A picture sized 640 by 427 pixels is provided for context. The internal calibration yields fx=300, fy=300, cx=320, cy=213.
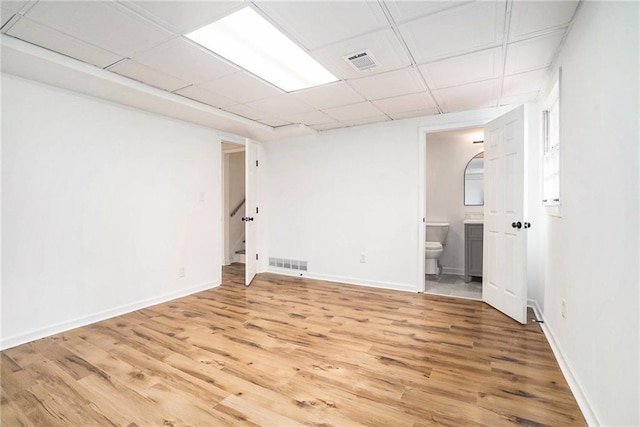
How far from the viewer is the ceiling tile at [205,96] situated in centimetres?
303

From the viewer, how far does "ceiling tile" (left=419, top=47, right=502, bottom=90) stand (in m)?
2.37

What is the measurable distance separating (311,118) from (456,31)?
2250 millimetres

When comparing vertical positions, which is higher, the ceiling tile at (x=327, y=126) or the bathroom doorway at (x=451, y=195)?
the ceiling tile at (x=327, y=126)

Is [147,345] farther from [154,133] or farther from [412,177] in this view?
[412,177]

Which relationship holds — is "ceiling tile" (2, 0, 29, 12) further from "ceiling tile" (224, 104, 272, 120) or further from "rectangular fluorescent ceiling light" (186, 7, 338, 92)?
"ceiling tile" (224, 104, 272, 120)

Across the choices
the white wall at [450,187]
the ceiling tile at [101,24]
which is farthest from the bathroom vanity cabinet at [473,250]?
the ceiling tile at [101,24]

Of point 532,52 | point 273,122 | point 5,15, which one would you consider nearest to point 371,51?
point 532,52

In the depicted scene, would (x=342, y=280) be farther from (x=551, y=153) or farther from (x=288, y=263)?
(x=551, y=153)

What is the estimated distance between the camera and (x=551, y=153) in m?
2.75

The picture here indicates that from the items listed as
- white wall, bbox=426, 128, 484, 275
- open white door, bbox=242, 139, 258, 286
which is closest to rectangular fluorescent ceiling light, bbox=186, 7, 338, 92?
open white door, bbox=242, 139, 258, 286

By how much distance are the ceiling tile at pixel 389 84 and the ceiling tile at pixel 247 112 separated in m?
1.34

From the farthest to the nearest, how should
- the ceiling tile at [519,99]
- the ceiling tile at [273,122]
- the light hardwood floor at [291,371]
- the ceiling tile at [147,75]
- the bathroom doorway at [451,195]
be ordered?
the bathroom doorway at [451,195] → the ceiling tile at [273,122] → the ceiling tile at [519,99] → the ceiling tile at [147,75] → the light hardwood floor at [291,371]

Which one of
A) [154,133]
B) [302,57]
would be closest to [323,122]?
[302,57]

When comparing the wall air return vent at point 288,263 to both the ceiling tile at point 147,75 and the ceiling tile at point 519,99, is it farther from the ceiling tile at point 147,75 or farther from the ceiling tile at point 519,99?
the ceiling tile at point 519,99
